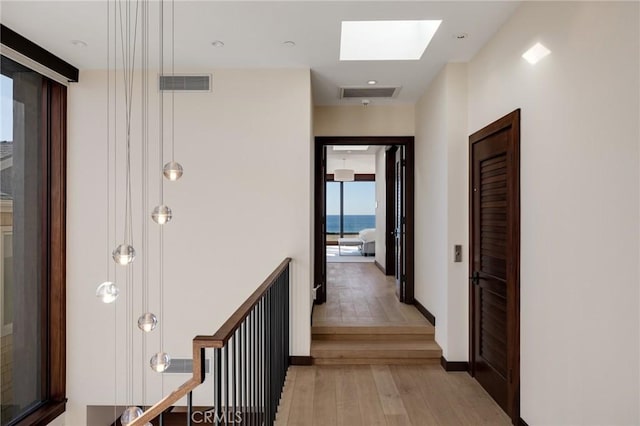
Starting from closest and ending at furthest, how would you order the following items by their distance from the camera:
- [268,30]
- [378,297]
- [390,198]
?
[268,30] < [378,297] < [390,198]

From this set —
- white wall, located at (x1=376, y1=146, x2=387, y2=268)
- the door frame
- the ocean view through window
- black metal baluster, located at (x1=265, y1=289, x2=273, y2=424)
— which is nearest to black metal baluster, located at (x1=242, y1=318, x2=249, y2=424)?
black metal baluster, located at (x1=265, y1=289, x2=273, y2=424)

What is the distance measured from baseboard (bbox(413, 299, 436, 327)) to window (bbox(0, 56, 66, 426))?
12.0 feet

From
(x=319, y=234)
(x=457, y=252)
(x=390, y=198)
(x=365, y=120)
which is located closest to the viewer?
(x=457, y=252)

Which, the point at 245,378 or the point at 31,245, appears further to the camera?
the point at 31,245

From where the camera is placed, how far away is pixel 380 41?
360 cm

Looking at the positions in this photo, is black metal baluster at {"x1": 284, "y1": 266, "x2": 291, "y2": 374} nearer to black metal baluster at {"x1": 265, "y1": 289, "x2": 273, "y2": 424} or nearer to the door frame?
black metal baluster at {"x1": 265, "y1": 289, "x2": 273, "y2": 424}

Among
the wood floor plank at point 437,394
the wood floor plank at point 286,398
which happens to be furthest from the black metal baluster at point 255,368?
the wood floor plank at point 437,394

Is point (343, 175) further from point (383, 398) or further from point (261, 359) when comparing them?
point (261, 359)

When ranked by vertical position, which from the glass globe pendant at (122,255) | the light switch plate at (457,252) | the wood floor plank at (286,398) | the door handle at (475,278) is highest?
the glass globe pendant at (122,255)

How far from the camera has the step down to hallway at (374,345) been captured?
3.85m

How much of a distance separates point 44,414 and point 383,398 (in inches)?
118

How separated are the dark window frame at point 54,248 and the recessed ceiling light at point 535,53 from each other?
12.7 feet

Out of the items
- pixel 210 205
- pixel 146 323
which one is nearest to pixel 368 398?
pixel 146 323

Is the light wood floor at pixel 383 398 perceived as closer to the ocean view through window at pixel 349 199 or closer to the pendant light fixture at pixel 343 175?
the pendant light fixture at pixel 343 175
